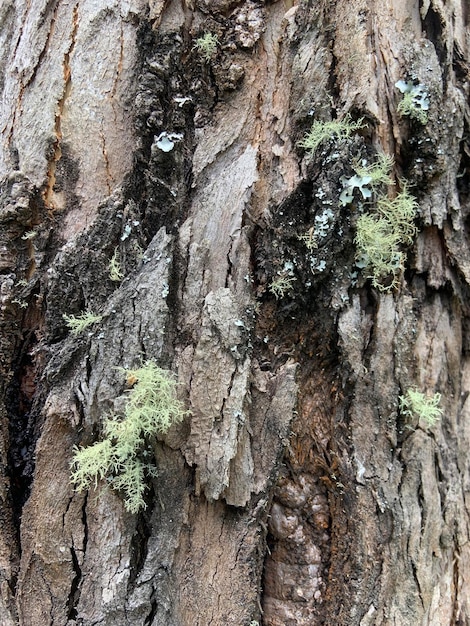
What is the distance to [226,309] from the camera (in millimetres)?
1594

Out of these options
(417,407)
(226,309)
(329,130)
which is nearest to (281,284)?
(226,309)

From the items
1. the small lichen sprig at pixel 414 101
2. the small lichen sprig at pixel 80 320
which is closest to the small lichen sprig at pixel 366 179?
the small lichen sprig at pixel 414 101

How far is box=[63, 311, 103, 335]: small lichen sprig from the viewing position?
1593mm

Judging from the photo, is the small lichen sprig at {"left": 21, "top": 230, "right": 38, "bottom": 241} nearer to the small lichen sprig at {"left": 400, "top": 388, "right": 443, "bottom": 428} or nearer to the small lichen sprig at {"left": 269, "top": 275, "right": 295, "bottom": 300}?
the small lichen sprig at {"left": 269, "top": 275, "right": 295, "bottom": 300}

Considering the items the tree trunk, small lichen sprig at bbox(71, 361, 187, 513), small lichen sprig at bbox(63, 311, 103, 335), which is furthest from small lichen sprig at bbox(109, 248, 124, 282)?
small lichen sprig at bbox(71, 361, 187, 513)

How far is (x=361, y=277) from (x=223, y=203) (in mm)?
563

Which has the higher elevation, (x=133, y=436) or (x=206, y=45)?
(x=206, y=45)

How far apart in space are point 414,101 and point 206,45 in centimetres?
78

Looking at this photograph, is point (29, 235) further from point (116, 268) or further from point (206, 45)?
point (206, 45)

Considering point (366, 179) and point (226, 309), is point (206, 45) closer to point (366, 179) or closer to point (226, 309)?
point (366, 179)

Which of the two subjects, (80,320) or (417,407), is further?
(417,407)

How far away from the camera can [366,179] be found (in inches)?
64.3

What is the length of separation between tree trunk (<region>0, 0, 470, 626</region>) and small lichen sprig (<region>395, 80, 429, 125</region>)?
18 millimetres

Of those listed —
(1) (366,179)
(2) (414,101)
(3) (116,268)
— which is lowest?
(3) (116,268)
